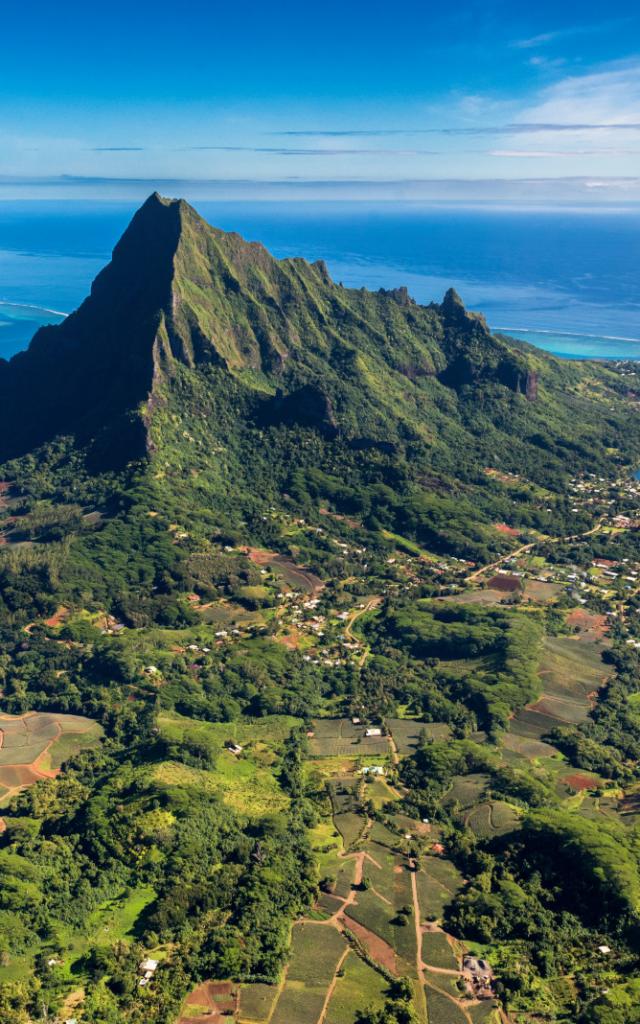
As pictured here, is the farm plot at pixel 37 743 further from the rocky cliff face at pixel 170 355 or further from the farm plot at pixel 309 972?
the rocky cliff face at pixel 170 355

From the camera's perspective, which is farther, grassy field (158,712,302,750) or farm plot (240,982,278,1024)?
grassy field (158,712,302,750)

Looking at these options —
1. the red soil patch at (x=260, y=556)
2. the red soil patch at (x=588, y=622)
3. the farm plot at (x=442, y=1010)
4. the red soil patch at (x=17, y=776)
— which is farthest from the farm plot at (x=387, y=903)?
the red soil patch at (x=260, y=556)

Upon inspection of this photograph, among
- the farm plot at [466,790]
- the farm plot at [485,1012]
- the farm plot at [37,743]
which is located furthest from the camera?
the farm plot at [37,743]

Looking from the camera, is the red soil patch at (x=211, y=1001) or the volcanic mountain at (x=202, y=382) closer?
the red soil patch at (x=211, y=1001)

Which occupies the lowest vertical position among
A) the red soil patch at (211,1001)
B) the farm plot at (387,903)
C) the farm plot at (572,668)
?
the red soil patch at (211,1001)

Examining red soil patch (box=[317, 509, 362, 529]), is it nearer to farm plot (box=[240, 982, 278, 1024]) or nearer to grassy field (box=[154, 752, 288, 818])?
grassy field (box=[154, 752, 288, 818])

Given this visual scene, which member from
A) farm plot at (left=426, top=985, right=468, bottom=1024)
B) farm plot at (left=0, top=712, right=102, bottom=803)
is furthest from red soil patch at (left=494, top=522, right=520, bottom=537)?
farm plot at (left=426, top=985, right=468, bottom=1024)

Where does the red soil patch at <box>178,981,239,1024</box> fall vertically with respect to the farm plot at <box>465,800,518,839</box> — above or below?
below
